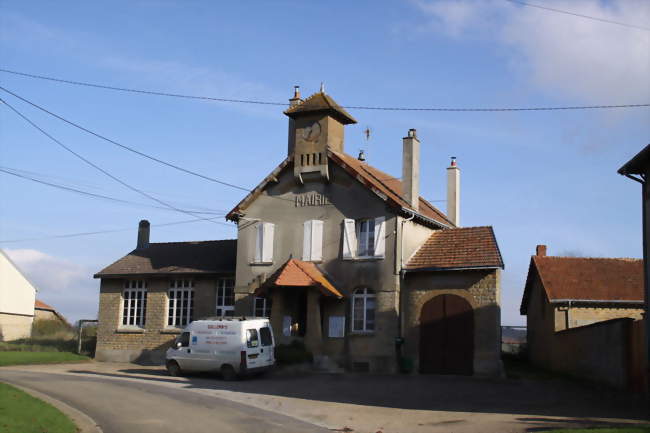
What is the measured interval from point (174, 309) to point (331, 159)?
9951 millimetres

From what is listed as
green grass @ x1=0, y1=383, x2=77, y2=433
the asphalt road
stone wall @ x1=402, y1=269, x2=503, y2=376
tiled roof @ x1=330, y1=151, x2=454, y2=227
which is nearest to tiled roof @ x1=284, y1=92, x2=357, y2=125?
tiled roof @ x1=330, y1=151, x2=454, y2=227

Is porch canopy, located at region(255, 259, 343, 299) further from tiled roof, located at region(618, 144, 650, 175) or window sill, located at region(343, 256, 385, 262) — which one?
tiled roof, located at region(618, 144, 650, 175)

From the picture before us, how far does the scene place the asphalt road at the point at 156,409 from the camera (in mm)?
14953

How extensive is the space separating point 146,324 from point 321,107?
12209 millimetres

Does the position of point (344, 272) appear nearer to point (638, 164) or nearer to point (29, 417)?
point (638, 164)

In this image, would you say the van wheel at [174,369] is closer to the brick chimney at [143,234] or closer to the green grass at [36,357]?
the green grass at [36,357]

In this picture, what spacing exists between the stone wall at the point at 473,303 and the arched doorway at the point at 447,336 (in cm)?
18

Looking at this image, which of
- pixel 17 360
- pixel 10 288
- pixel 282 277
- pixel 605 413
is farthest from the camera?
pixel 10 288

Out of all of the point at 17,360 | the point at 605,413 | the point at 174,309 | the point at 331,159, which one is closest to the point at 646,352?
the point at 605,413

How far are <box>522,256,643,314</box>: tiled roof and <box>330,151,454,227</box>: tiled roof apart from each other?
4792 mm

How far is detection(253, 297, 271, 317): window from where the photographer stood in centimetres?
3070

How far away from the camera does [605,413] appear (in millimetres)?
16578

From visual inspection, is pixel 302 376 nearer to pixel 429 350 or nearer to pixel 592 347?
pixel 429 350

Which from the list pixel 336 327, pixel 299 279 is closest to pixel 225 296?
pixel 299 279
